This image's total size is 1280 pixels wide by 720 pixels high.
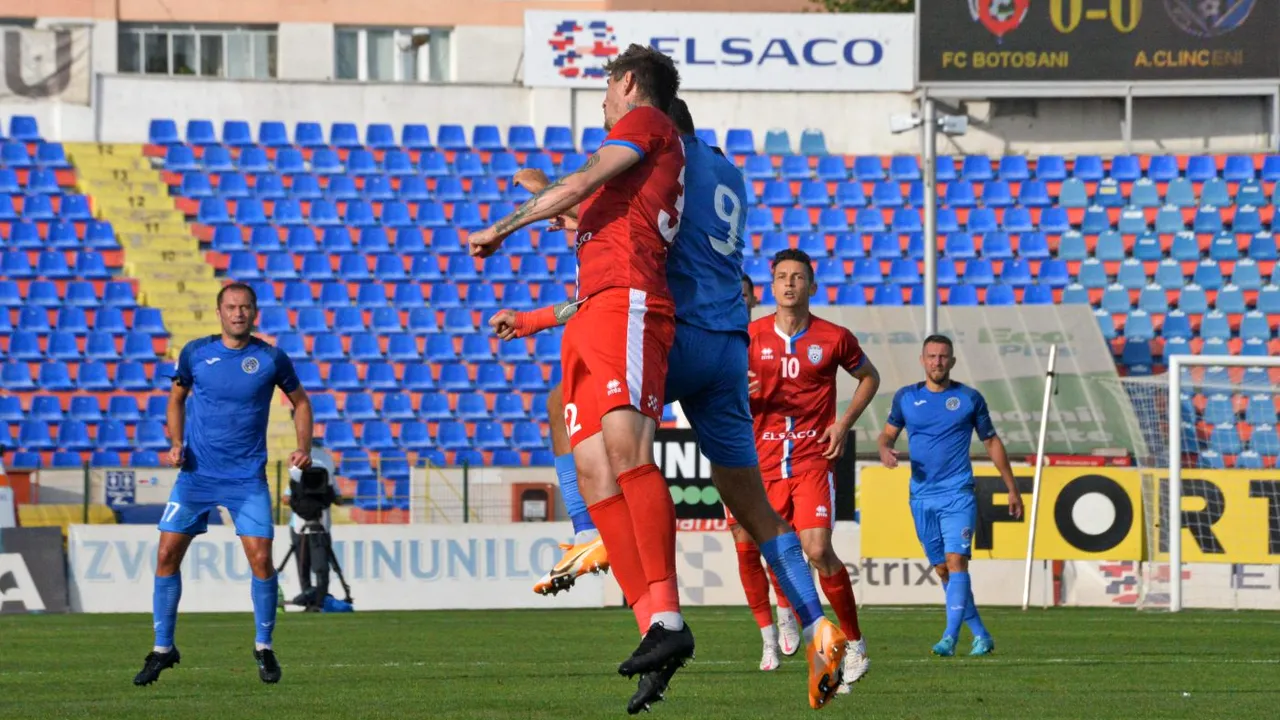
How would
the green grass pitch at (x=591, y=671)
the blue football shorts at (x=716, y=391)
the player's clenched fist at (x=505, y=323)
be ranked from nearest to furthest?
the blue football shorts at (x=716, y=391), the player's clenched fist at (x=505, y=323), the green grass pitch at (x=591, y=671)

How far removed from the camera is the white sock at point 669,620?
6457 mm

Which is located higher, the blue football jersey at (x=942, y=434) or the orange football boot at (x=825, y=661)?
the blue football jersey at (x=942, y=434)

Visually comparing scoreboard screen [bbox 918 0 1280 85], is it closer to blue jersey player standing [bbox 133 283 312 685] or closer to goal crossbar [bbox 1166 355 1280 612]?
goal crossbar [bbox 1166 355 1280 612]

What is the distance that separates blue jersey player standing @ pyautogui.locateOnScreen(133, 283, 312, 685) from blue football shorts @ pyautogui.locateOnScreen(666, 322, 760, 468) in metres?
4.38

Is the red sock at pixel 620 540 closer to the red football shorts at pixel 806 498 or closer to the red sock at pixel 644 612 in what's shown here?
the red sock at pixel 644 612

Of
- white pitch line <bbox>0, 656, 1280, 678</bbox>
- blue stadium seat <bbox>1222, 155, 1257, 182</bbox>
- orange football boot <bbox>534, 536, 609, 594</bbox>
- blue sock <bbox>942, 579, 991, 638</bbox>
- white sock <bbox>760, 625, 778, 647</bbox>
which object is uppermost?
blue stadium seat <bbox>1222, 155, 1257, 182</bbox>

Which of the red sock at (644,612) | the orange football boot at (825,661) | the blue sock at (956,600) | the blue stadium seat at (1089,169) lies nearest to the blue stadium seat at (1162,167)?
the blue stadium seat at (1089,169)

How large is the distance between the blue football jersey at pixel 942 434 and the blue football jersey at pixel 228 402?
15.1 feet

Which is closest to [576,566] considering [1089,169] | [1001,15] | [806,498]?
[806,498]

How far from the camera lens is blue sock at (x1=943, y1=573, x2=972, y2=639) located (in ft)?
43.4

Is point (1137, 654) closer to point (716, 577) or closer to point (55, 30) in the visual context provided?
point (716, 577)

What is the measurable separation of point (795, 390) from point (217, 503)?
3.39 m

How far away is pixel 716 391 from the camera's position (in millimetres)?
7145

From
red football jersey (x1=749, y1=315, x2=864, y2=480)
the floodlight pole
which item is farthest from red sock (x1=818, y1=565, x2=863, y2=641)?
the floodlight pole
